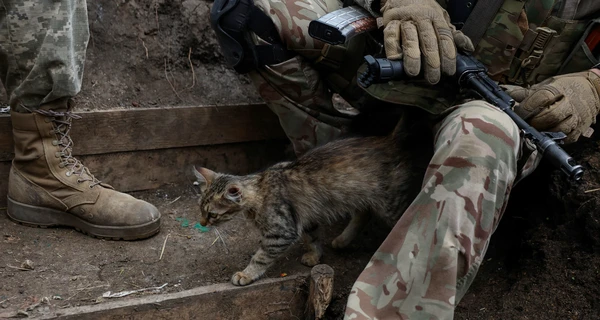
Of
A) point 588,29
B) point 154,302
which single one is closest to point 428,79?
point 588,29

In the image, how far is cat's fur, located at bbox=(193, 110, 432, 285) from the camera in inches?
130

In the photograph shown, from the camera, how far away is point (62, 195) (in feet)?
11.7

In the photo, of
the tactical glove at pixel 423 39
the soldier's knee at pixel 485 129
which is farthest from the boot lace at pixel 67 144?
the soldier's knee at pixel 485 129

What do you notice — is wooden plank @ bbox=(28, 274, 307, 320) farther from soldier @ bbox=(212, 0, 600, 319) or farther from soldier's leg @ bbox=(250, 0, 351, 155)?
soldier's leg @ bbox=(250, 0, 351, 155)

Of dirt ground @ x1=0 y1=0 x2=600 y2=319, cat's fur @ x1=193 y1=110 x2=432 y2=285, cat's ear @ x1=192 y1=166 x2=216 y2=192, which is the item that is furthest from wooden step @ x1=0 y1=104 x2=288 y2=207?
cat's fur @ x1=193 y1=110 x2=432 y2=285

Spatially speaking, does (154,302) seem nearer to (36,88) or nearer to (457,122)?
(36,88)

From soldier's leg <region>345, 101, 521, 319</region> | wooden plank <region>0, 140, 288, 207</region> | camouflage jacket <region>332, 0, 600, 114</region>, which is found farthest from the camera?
wooden plank <region>0, 140, 288, 207</region>

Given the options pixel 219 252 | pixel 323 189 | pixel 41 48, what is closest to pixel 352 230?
pixel 323 189

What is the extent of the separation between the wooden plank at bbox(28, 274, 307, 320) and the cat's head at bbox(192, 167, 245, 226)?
0.42m

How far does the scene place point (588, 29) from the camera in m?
3.17

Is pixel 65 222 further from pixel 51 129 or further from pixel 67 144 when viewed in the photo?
pixel 51 129

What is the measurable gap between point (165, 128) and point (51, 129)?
807 mm

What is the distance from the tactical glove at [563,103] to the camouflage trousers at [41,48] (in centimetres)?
230

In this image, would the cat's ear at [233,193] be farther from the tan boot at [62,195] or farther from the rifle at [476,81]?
the rifle at [476,81]
